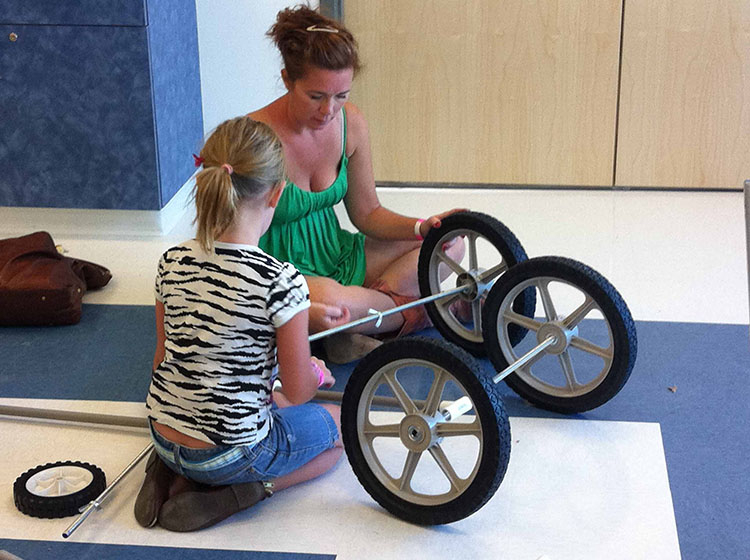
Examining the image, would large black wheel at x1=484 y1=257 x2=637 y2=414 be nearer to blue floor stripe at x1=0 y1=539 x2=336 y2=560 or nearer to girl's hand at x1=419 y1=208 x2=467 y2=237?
girl's hand at x1=419 y1=208 x2=467 y2=237

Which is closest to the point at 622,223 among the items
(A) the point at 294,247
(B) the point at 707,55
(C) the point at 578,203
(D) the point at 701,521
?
(C) the point at 578,203

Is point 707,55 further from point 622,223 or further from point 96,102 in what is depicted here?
point 96,102

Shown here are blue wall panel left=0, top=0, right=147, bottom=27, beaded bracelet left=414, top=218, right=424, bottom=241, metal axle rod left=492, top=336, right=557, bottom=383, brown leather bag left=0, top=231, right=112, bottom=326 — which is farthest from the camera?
blue wall panel left=0, top=0, right=147, bottom=27

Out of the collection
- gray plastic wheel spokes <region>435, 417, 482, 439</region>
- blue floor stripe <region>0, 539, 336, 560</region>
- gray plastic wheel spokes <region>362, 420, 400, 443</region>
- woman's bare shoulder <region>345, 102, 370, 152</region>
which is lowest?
blue floor stripe <region>0, 539, 336, 560</region>

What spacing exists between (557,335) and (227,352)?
84 cm

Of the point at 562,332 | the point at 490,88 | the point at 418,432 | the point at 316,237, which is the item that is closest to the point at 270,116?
the point at 316,237

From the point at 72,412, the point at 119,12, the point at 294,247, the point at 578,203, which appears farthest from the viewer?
the point at 578,203

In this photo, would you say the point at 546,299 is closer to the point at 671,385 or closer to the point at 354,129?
the point at 671,385

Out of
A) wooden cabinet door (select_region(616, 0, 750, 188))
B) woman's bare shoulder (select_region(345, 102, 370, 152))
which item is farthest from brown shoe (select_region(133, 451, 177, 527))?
wooden cabinet door (select_region(616, 0, 750, 188))

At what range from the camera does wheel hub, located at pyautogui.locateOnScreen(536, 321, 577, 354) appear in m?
2.28

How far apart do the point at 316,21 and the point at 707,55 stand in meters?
2.21

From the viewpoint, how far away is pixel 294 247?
2.68m

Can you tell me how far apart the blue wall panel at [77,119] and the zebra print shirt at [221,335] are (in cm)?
177

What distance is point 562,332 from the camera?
2.28 m
